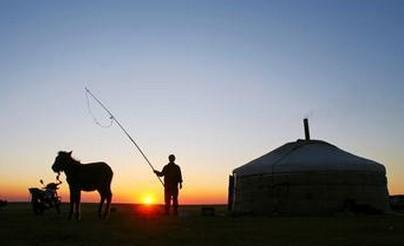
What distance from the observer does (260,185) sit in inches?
854

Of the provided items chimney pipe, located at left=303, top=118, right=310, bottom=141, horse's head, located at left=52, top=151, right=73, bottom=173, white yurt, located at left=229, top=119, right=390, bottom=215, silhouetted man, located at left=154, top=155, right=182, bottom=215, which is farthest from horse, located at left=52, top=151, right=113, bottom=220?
chimney pipe, located at left=303, top=118, right=310, bottom=141

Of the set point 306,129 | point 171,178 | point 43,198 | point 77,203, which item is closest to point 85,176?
point 77,203

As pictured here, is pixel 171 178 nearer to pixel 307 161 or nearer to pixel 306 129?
pixel 307 161

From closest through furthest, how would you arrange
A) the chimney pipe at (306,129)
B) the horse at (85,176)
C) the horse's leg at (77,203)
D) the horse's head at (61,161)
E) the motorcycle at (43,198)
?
1. the horse's leg at (77,203)
2. the horse at (85,176)
3. the horse's head at (61,161)
4. the motorcycle at (43,198)
5. the chimney pipe at (306,129)

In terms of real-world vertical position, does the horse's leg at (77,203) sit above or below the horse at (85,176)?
below

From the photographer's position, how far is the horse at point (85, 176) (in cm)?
1452

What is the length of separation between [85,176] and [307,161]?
9273mm

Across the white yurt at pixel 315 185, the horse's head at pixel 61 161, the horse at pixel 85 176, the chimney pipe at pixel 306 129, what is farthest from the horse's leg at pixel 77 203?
the chimney pipe at pixel 306 129

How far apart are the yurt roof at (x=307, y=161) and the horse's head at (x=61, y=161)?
8.76 metres

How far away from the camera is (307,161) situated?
2111cm

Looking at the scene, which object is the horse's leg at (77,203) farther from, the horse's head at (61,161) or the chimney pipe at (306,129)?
the chimney pipe at (306,129)

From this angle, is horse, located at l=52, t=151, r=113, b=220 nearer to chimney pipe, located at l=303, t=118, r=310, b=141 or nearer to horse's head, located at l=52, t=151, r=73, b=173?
horse's head, located at l=52, t=151, r=73, b=173

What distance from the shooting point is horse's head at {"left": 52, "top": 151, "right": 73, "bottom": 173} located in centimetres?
1471

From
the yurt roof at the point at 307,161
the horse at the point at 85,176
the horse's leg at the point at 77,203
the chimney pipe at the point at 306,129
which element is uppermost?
the chimney pipe at the point at 306,129
